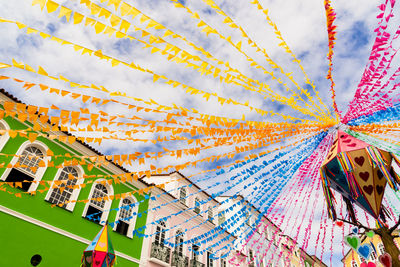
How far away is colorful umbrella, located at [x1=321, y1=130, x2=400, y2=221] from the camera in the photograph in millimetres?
4695

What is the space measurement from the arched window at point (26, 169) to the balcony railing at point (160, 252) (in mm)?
5667

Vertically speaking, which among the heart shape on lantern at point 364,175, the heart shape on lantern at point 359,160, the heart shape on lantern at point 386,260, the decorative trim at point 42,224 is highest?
the heart shape on lantern at point 359,160

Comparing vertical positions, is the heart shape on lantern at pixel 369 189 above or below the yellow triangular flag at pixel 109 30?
below

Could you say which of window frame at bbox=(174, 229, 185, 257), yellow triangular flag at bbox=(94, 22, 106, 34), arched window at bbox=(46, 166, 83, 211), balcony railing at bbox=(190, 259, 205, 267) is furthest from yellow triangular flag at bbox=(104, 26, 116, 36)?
balcony railing at bbox=(190, 259, 205, 267)

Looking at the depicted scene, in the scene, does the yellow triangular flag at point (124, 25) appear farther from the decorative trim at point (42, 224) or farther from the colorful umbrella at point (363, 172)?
the decorative trim at point (42, 224)

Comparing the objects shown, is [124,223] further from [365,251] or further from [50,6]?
[50,6]

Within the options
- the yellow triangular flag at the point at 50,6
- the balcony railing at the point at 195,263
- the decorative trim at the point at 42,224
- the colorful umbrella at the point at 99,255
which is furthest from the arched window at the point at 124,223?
the yellow triangular flag at the point at 50,6

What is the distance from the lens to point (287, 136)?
6016 millimetres

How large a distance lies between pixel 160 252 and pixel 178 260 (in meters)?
1.27

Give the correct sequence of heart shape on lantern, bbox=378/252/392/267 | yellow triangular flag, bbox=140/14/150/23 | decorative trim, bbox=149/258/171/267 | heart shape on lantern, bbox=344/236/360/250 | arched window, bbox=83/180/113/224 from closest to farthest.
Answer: yellow triangular flag, bbox=140/14/150/23
heart shape on lantern, bbox=378/252/392/267
heart shape on lantern, bbox=344/236/360/250
arched window, bbox=83/180/113/224
decorative trim, bbox=149/258/171/267

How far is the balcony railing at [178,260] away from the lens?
1188cm

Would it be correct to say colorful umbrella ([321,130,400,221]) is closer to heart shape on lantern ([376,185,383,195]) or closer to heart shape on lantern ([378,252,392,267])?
heart shape on lantern ([376,185,383,195])

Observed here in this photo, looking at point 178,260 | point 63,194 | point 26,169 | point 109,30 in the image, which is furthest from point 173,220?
point 109,30

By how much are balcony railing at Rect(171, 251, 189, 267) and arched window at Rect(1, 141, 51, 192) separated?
7.04 metres
